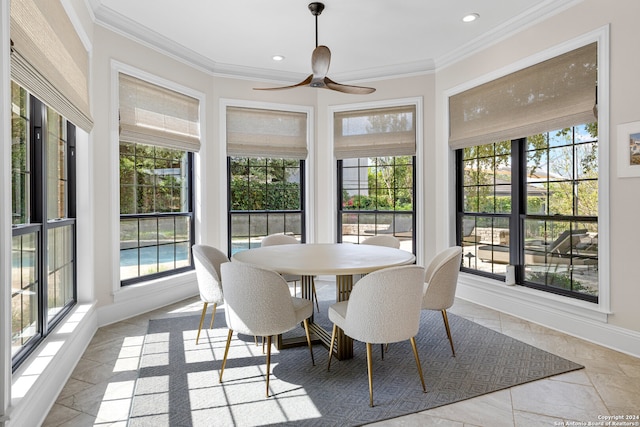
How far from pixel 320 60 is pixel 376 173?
258 centimetres

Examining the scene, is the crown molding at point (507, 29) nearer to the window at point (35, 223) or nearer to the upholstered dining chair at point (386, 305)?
the upholstered dining chair at point (386, 305)

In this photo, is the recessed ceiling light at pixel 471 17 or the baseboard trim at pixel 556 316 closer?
the baseboard trim at pixel 556 316

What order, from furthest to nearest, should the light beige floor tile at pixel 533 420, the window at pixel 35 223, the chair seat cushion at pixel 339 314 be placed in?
the chair seat cushion at pixel 339 314
the window at pixel 35 223
the light beige floor tile at pixel 533 420

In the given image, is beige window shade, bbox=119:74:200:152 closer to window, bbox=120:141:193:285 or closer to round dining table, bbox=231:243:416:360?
window, bbox=120:141:193:285

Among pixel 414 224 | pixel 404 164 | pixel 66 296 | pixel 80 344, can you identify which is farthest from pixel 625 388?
pixel 66 296

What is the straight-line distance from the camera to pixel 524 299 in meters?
3.87

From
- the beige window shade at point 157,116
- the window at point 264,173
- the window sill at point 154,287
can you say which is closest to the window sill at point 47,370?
the window sill at point 154,287

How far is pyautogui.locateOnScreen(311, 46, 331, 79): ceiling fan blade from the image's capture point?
3.05 m

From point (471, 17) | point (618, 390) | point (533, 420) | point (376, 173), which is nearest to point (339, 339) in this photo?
point (533, 420)

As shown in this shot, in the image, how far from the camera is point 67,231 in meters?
3.20

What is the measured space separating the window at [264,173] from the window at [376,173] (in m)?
0.58

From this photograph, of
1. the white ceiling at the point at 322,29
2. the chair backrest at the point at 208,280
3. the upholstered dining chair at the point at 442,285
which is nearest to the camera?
the upholstered dining chair at the point at 442,285

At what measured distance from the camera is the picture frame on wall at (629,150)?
2.93 m

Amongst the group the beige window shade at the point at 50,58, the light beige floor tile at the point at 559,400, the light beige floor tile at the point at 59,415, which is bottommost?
the light beige floor tile at the point at 559,400
